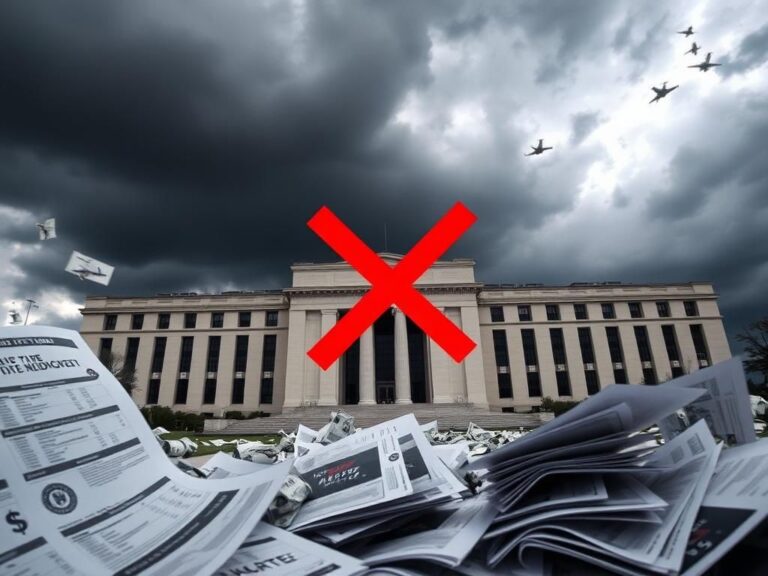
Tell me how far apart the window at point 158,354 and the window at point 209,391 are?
4.64 meters

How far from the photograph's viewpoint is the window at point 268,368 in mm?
32319

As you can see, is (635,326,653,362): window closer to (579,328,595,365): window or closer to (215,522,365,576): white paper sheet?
(579,328,595,365): window

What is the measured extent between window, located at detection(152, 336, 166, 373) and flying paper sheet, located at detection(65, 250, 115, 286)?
1108 inches

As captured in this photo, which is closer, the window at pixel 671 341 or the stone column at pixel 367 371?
the stone column at pixel 367 371

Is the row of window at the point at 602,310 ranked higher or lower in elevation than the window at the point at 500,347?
higher

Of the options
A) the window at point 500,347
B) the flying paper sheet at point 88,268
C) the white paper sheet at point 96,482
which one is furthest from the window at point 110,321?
the white paper sheet at point 96,482

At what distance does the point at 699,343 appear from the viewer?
113 feet

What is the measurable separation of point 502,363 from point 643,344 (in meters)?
13.3

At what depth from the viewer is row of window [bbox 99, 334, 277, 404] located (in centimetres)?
3250

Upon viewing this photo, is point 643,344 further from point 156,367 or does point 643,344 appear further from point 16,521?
point 156,367

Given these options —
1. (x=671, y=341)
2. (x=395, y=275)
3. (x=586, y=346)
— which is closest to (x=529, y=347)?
(x=586, y=346)

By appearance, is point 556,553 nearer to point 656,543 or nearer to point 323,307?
point 656,543

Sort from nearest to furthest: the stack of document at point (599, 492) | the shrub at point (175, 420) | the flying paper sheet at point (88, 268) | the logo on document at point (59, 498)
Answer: the stack of document at point (599, 492), the logo on document at point (59, 498), the flying paper sheet at point (88, 268), the shrub at point (175, 420)

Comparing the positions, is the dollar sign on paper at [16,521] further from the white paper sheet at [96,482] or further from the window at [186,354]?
the window at [186,354]
